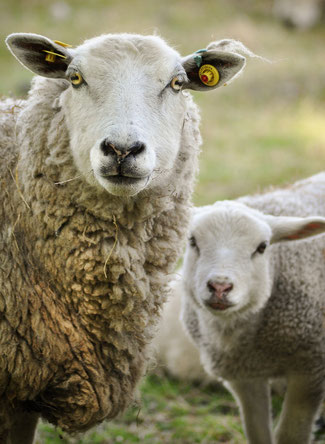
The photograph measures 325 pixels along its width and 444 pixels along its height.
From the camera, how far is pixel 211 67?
3172 millimetres

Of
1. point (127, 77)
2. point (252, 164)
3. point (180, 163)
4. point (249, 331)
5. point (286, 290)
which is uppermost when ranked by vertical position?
point (252, 164)

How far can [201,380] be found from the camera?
5.41 meters

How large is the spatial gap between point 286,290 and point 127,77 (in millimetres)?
1891

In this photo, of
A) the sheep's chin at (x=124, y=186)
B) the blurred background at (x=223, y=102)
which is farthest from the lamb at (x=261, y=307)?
the sheep's chin at (x=124, y=186)

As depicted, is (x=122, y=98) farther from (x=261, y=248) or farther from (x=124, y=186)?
(x=261, y=248)

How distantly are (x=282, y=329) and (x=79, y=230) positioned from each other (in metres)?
1.66

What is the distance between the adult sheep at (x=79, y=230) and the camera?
2.85 metres

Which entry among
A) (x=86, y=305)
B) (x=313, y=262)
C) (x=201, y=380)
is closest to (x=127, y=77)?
(x=86, y=305)

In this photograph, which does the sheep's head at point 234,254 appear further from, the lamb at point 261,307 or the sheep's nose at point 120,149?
the sheep's nose at point 120,149

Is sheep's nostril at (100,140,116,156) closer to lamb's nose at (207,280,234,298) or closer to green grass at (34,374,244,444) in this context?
lamb's nose at (207,280,234,298)

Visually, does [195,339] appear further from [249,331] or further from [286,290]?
[286,290]

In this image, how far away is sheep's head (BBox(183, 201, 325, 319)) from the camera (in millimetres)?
3695

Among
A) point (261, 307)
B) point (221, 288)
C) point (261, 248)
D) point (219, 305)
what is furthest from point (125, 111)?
point (261, 307)

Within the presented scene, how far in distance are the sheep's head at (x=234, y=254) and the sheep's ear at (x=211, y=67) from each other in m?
1.06
